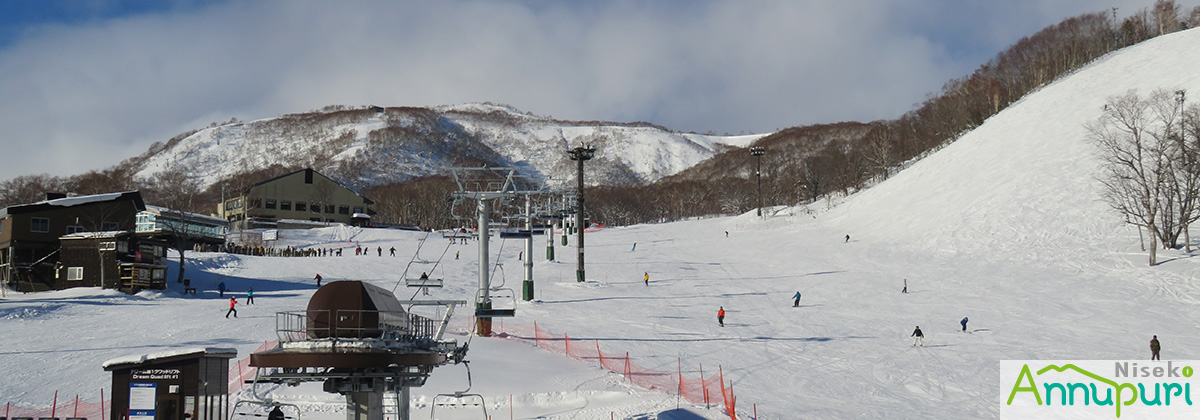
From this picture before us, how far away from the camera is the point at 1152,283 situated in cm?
4159

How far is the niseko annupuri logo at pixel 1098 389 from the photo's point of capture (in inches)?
810

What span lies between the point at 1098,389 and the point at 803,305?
1726cm

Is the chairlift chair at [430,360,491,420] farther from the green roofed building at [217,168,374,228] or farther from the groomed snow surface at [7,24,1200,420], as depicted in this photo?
the green roofed building at [217,168,374,228]

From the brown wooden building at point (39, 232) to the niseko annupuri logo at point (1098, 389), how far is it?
4803 centimetres

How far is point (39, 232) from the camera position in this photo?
47.4m

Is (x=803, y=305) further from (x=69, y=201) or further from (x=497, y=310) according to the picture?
(x=69, y=201)

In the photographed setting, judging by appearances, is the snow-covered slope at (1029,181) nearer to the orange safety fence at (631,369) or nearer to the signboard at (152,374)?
the orange safety fence at (631,369)

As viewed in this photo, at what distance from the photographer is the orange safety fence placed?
2106cm

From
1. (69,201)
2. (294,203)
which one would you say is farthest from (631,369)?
(294,203)

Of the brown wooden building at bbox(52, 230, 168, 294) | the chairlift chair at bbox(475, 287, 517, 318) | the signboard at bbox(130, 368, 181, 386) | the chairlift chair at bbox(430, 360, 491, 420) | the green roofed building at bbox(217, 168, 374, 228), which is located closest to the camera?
the signboard at bbox(130, 368, 181, 386)

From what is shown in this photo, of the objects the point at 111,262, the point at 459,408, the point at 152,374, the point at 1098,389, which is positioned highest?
the point at 111,262

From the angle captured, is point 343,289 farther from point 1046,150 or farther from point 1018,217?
point 1046,150

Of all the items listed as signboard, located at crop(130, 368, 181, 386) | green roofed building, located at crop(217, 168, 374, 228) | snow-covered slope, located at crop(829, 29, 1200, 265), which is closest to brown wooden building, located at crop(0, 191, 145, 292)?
signboard, located at crop(130, 368, 181, 386)

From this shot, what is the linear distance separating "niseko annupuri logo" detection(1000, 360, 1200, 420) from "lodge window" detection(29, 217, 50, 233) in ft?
172
